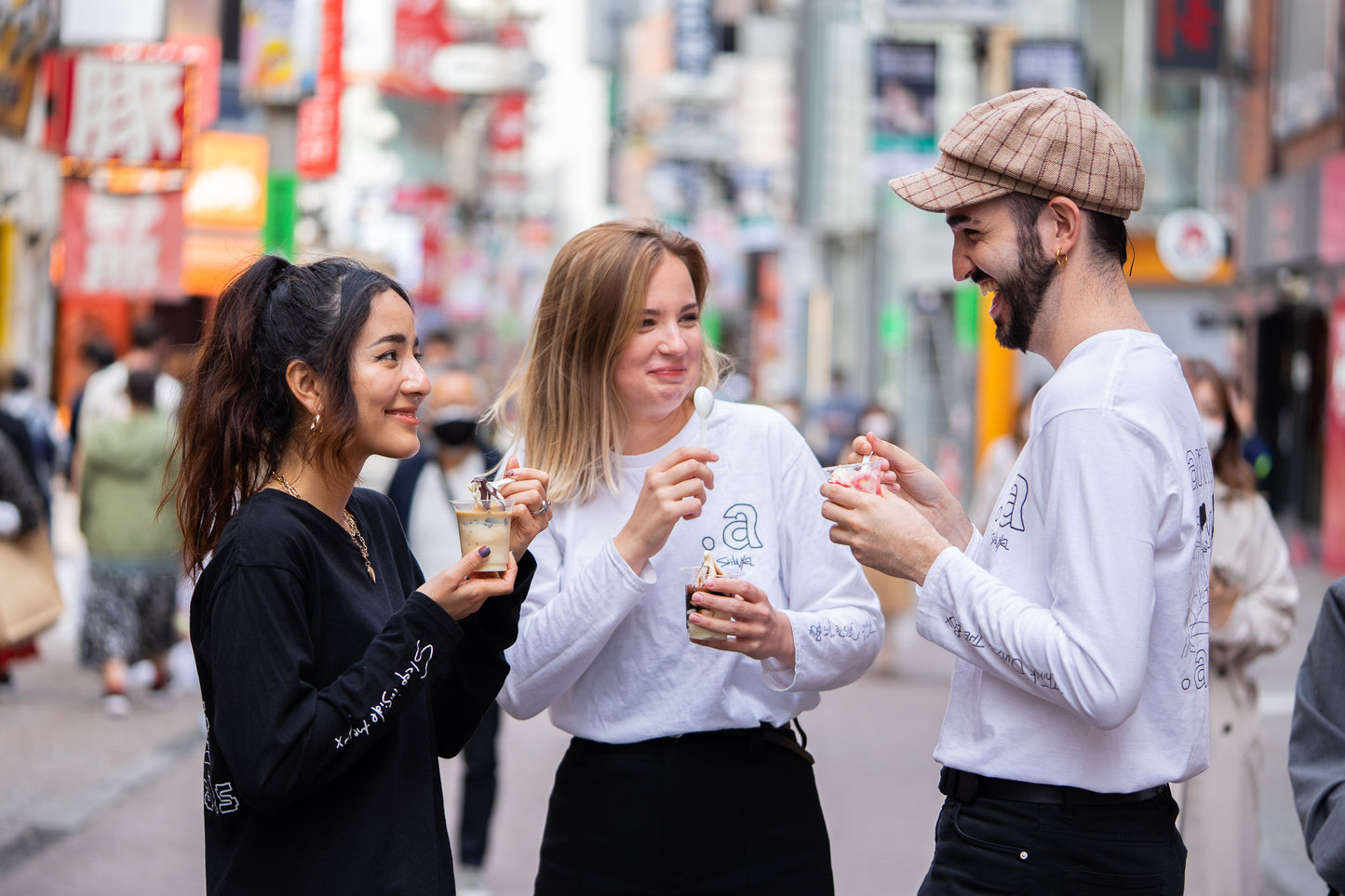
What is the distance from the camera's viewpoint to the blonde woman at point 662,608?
10.0ft

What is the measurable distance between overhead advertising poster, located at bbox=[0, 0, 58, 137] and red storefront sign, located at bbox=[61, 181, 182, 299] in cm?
135

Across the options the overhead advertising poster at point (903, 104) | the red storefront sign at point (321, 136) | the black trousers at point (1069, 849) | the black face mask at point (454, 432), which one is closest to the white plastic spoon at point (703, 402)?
the black trousers at point (1069, 849)

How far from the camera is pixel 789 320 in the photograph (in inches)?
1694

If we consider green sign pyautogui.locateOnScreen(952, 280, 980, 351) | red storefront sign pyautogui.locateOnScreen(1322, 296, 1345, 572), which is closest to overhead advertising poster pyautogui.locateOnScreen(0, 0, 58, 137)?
red storefront sign pyautogui.locateOnScreen(1322, 296, 1345, 572)

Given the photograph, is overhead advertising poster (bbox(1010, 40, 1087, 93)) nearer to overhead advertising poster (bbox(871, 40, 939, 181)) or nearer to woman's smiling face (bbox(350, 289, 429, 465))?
overhead advertising poster (bbox(871, 40, 939, 181))

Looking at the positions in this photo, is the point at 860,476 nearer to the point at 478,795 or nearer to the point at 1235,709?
the point at 1235,709

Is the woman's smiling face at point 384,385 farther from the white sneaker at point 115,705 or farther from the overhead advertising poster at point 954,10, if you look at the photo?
the overhead advertising poster at point 954,10

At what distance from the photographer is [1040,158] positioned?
2492 millimetres

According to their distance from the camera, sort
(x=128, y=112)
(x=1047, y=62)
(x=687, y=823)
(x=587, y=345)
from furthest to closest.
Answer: (x=1047, y=62)
(x=128, y=112)
(x=587, y=345)
(x=687, y=823)

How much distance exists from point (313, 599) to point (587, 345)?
3.28 feet

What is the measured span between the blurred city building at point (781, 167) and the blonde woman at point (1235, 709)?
1988 millimetres

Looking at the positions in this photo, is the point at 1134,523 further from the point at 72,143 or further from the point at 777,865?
the point at 72,143

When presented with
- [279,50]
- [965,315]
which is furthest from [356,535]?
[965,315]

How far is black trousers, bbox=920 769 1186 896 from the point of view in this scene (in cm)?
247
